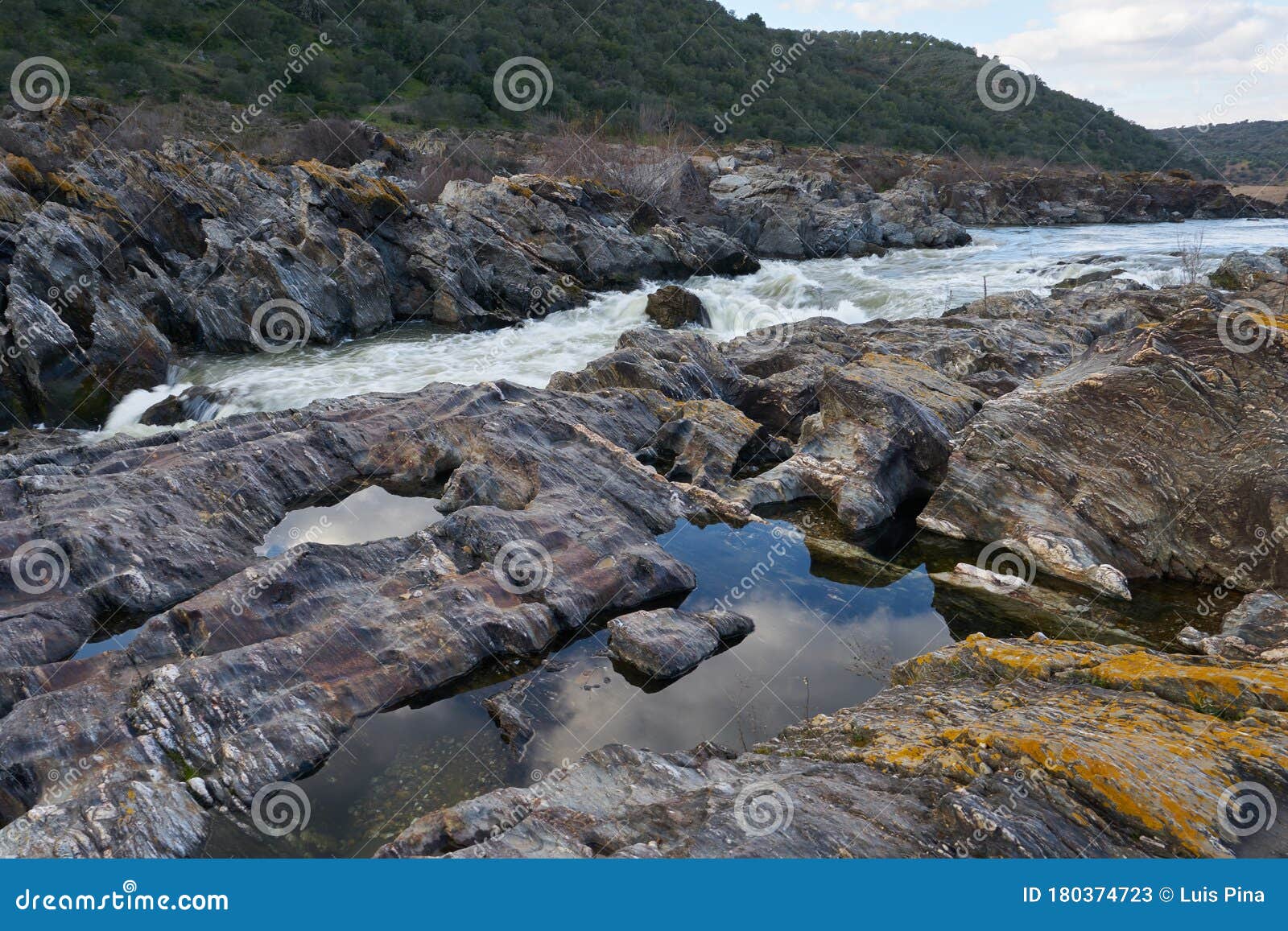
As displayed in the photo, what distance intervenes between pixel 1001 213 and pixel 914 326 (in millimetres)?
46219

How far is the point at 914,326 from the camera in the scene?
1989 cm

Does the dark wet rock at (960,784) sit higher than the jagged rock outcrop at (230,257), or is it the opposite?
the jagged rock outcrop at (230,257)

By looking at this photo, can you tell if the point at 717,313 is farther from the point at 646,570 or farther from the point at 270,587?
the point at 270,587

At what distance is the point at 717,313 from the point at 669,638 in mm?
20257

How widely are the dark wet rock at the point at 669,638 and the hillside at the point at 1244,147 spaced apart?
98.9 metres

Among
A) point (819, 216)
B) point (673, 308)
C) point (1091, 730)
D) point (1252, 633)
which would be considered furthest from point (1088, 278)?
point (1091, 730)

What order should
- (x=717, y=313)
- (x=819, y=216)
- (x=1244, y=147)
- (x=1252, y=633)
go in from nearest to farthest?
(x=1252, y=633) → (x=717, y=313) → (x=819, y=216) → (x=1244, y=147)

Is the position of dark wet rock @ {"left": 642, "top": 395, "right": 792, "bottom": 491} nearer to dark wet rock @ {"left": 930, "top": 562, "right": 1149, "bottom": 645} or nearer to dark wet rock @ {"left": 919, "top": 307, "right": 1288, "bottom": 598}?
dark wet rock @ {"left": 919, "top": 307, "right": 1288, "bottom": 598}

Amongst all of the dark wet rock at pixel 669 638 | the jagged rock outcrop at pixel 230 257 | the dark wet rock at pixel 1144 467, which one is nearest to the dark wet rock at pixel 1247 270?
the dark wet rock at pixel 1144 467

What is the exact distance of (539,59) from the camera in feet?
242

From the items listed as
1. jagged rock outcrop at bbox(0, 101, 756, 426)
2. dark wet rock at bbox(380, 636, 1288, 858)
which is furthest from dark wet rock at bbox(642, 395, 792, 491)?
jagged rock outcrop at bbox(0, 101, 756, 426)

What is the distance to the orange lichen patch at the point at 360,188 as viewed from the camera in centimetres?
2752

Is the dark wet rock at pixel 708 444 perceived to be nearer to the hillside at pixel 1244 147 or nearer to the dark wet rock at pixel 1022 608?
the dark wet rock at pixel 1022 608

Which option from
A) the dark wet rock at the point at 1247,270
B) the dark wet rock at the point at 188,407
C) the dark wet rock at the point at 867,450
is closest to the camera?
the dark wet rock at the point at 867,450
